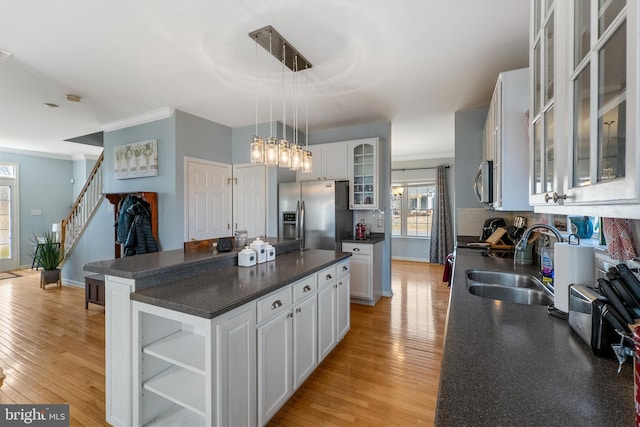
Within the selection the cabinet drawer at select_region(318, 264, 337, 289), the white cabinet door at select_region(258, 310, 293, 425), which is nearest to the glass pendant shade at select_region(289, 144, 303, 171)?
the cabinet drawer at select_region(318, 264, 337, 289)

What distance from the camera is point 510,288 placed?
170cm

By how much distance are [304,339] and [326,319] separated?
1.22 ft

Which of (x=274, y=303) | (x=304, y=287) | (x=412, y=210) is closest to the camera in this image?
(x=274, y=303)

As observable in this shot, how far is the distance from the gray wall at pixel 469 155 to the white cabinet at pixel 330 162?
1527 millimetres

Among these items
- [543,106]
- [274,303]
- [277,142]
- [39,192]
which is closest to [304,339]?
[274,303]

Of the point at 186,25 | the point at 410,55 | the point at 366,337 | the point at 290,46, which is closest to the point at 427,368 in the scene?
the point at 366,337

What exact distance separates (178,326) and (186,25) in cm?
209

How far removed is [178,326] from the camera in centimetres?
182

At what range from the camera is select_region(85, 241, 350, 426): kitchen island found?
4.52ft

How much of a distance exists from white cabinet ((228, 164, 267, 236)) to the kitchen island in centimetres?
245

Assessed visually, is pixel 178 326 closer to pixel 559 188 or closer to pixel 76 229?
pixel 559 188

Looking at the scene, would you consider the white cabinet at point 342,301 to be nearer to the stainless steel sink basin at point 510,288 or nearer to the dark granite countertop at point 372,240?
the stainless steel sink basin at point 510,288

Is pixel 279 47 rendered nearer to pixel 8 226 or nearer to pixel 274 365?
pixel 274 365
